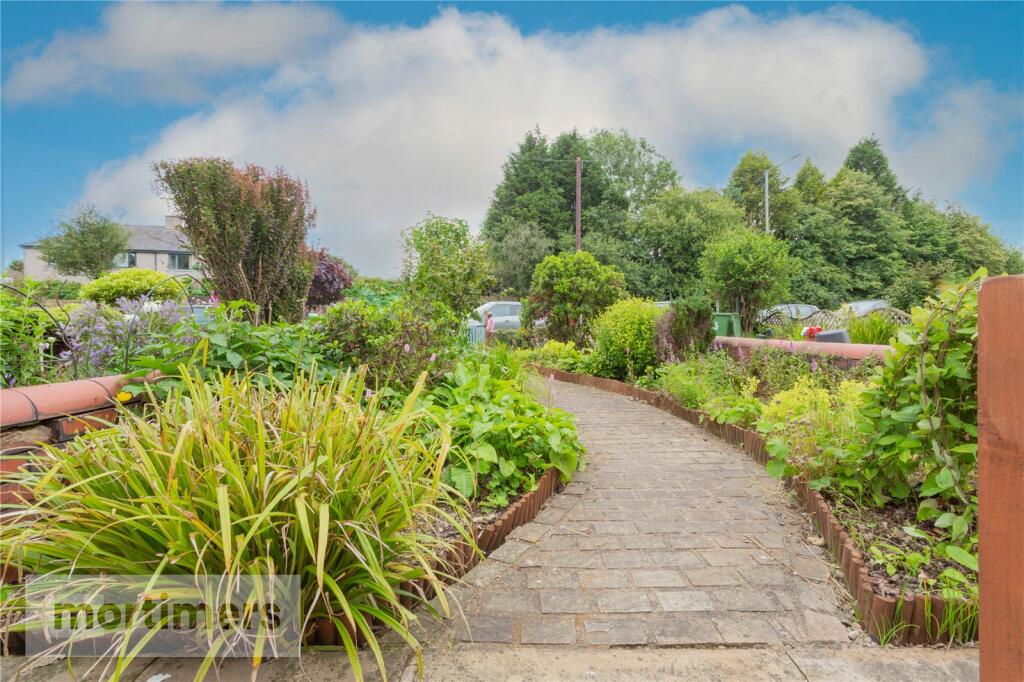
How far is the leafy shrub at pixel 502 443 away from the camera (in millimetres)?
2928

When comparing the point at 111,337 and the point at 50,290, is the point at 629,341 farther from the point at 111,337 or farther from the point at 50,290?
the point at 50,290

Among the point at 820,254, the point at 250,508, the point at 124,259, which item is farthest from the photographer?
the point at 124,259

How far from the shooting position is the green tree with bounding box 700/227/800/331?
9102 mm

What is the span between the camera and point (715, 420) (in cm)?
493

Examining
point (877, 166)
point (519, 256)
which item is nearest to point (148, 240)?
point (519, 256)

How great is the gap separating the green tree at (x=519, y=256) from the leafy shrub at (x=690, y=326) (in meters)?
18.7

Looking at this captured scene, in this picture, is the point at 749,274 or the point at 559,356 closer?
the point at 749,274

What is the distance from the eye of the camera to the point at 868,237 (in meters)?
27.3

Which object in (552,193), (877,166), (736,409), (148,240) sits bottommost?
(736,409)

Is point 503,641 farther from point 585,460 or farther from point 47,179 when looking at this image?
point 47,179

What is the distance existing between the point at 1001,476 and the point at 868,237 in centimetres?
3207

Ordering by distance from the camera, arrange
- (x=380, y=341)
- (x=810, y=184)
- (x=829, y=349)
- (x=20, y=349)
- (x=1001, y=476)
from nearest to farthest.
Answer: (x=1001, y=476)
(x=20, y=349)
(x=380, y=341)
(x=829, y=349)
(x=810, y=184)

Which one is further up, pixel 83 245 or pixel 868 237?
pixel 83 245

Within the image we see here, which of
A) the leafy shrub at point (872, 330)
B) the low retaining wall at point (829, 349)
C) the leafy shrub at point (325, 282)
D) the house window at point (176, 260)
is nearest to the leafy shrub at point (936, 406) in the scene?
the low retaining wall at point (829, 349)
